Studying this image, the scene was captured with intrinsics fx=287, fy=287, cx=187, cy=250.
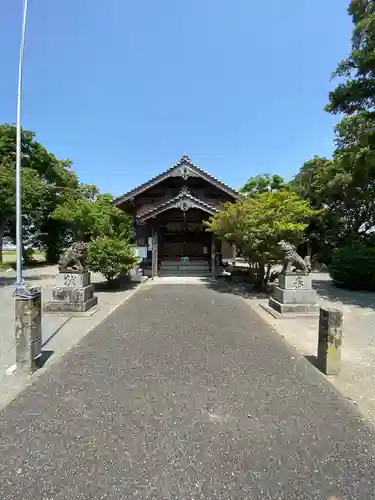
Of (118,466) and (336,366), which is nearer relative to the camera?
(118,466)

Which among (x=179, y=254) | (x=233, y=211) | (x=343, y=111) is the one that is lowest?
(x=179, y=254)

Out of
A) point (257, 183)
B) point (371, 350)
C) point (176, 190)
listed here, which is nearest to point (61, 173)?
point (176, 190)

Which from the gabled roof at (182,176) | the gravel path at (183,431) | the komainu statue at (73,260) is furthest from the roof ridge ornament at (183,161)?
the gravel path at (183,431)

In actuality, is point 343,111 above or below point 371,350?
above

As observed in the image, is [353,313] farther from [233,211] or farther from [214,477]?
[214,477]

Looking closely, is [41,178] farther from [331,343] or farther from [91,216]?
[331,343]

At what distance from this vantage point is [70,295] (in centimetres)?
803

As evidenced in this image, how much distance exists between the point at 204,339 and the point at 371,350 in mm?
3124

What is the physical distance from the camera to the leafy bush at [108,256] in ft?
37.9

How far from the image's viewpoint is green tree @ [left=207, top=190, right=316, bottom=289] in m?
10.4

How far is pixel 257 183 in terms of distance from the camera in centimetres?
3034

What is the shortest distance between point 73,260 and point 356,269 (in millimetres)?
11142

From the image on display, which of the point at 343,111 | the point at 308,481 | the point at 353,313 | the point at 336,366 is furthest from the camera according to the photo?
the point at 343,111

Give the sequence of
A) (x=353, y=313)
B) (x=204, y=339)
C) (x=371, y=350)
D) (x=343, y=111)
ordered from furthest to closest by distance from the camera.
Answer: (x=343, y=111) → (x=353, y=313) → (x=204, y=339) → (x=371, y=350)
